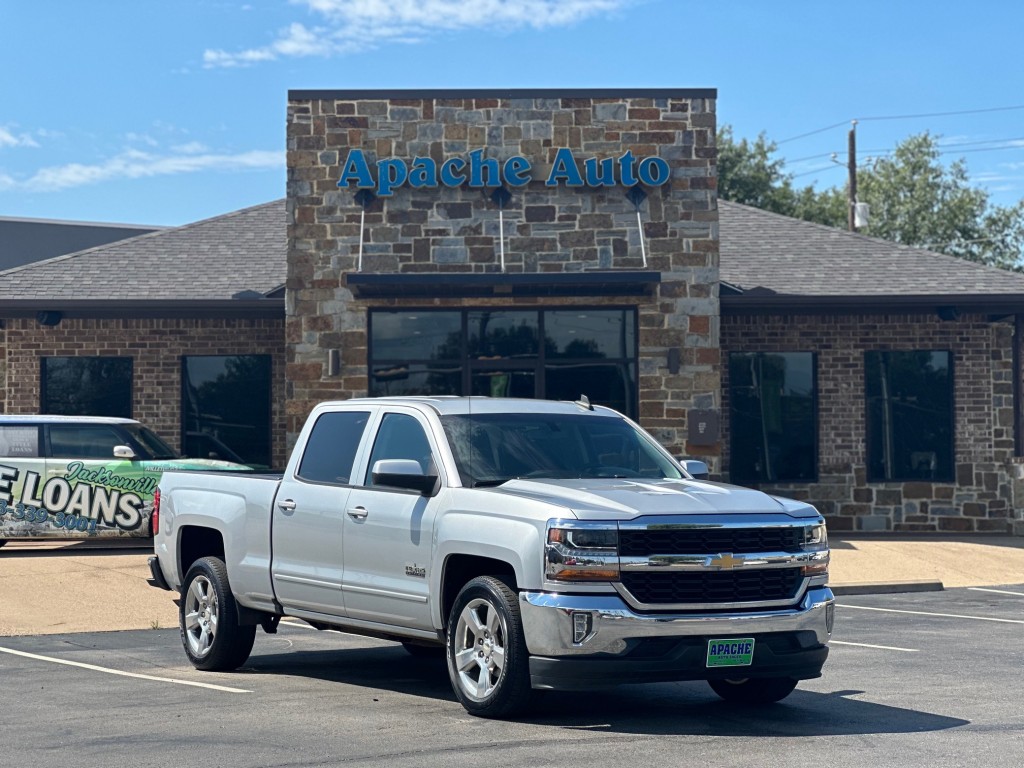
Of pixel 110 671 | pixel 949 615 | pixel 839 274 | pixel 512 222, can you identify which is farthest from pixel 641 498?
pixel 839 274

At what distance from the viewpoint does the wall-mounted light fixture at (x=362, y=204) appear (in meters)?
20.8

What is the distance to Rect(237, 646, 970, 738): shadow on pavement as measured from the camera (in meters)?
8.28

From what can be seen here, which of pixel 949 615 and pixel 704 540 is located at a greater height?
pixel 704 540

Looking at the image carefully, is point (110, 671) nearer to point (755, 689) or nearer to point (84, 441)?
point (755, 689)

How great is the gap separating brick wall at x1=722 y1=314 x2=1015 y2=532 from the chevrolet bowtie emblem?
1533cm

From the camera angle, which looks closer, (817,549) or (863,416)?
(817,549)

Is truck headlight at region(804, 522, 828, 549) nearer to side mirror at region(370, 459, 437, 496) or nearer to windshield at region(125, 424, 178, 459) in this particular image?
side mirror at region(370, 459, 437, 496)

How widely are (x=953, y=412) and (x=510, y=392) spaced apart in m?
7.23

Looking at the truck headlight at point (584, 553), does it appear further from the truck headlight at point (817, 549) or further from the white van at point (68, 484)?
the white van at point (68, 484)

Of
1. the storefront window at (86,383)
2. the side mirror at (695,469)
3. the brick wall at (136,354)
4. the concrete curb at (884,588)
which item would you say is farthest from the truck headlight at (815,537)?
the storefront window at (86,383)

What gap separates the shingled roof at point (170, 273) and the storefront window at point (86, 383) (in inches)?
47.8

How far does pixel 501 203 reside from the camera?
20.8 metres

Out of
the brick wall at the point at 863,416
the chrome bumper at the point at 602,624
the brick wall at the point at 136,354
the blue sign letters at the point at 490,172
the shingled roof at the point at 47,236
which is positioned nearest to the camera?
the chrome bumper at the point at 602,624

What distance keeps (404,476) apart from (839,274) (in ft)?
53.7
